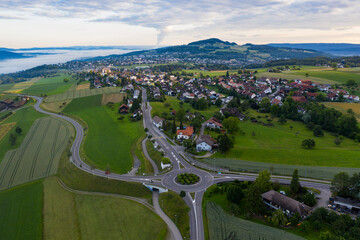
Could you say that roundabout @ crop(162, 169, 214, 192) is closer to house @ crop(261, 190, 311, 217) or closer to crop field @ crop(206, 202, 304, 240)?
crop field @ crop(206, 202, 304, 240)

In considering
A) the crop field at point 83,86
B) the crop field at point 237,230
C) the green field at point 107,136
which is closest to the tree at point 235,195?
the crop field at point 237,230

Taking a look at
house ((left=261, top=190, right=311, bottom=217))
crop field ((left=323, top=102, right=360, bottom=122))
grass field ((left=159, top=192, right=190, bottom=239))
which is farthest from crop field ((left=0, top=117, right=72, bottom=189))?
crop field ((left=323, top=102, right=360, bottom=122))

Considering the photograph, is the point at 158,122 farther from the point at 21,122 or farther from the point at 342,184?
the point at 21,122

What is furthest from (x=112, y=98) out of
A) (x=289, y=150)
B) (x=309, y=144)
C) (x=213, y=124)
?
(x=309, y=144)

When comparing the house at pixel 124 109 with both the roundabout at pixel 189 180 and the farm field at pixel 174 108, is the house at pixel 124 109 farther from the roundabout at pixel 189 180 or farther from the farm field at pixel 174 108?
the roundabout at pixel 189 180

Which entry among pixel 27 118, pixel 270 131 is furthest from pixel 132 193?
pixel 27 118

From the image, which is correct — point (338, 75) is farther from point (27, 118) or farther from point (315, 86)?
point (27, 118)
